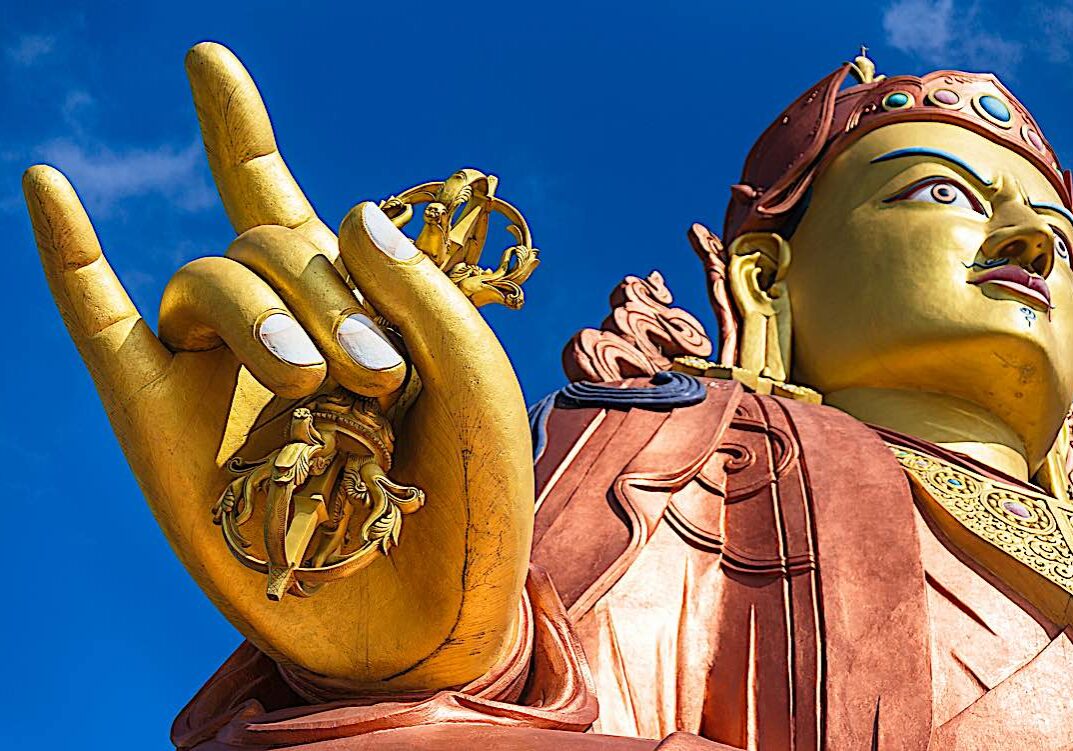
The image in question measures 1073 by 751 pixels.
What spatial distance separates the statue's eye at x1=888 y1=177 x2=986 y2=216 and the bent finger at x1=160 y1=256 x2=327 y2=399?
122 inches

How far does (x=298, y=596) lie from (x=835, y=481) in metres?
1.65

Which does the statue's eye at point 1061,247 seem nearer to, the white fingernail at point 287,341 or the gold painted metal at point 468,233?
the gold painted metal at point 468,233

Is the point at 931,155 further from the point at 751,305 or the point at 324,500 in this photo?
the point at 324,500

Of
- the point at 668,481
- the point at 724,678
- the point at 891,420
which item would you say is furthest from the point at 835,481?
the point at 891,420

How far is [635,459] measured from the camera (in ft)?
12.5

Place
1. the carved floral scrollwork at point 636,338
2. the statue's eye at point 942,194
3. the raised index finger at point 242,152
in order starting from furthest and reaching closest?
the statue's eye at point 942,194 < the carved floral scrollwork at point 636,338 < the raised index finger at point 242,152

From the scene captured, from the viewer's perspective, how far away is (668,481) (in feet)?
12.2

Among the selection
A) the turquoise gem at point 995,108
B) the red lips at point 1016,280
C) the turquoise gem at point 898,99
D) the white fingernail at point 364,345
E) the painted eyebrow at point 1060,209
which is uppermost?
the turquoise gem at point 898,99

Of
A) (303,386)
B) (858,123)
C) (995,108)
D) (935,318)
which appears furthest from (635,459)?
(995,108)

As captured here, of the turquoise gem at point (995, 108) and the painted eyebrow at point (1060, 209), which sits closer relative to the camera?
the painted eyebrow at point (1060, 209)

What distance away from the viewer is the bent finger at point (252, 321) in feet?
7.16

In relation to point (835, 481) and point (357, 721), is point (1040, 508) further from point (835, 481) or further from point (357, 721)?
point (357, 721)

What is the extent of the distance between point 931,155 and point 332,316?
3.23m

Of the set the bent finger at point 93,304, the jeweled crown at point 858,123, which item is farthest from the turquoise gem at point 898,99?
the bent finger at point 93,304
